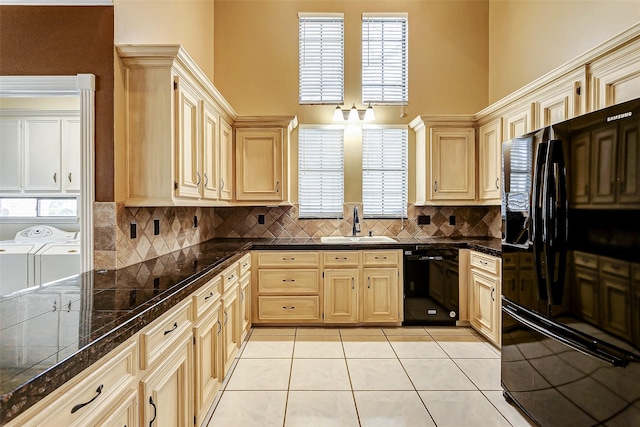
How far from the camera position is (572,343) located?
166 centimetres

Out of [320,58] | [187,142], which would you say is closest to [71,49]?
[187,142]

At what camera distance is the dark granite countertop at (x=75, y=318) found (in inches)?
31.0

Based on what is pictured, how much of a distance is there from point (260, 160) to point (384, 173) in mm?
1531

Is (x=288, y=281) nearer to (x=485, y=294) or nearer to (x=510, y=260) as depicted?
(x=485, y=294)

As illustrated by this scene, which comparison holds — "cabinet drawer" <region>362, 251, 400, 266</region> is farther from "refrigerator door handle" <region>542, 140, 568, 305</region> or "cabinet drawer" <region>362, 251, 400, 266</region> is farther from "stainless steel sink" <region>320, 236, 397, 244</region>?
"refrigerator door handle" <region>542, 140, 568, 305</region>

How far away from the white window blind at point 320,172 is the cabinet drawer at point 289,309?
110cm

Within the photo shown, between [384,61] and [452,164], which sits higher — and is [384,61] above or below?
above

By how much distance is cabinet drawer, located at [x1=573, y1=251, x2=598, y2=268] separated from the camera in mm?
1540

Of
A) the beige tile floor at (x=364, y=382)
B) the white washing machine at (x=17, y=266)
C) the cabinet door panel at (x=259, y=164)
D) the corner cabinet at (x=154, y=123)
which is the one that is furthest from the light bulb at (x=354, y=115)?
the white washing machine at (x=17, y=266)

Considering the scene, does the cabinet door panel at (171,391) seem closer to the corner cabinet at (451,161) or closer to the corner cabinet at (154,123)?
the corner cabinet at (154,123)

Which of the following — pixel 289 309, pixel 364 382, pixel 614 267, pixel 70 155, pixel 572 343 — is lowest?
pixel 364 382

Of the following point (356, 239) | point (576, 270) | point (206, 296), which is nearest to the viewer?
point (576, 270)

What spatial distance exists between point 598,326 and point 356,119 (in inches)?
126

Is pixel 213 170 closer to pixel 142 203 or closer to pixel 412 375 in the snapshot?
pixel 142 203
